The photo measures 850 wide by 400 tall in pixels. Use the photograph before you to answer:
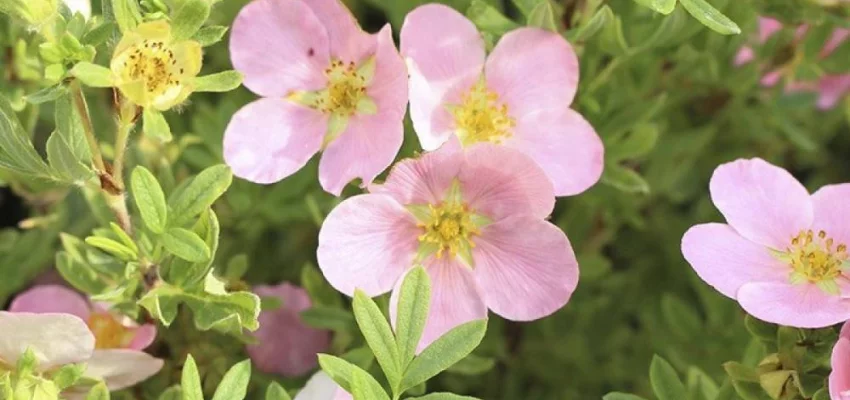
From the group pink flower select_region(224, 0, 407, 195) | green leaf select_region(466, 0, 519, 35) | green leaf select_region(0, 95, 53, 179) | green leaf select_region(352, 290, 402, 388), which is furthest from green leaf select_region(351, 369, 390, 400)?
green leaf select_region(466, 0, 519, 35)

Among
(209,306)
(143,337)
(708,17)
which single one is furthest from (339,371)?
(708,17)

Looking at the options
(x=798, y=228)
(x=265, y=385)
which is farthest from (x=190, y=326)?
(x=798, y=228)

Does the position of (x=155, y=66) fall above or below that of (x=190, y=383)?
above

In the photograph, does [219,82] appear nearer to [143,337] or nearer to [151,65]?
[151,65]

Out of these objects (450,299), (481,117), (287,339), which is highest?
(481,117)

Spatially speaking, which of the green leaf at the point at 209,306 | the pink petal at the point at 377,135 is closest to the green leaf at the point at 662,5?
the pink petal at the point at 377,135

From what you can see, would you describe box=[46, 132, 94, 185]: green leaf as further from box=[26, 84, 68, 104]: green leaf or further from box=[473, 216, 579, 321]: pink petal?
box=[473, 216, 579, 321]: pink petal

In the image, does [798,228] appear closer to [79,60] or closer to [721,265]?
[721,265]
